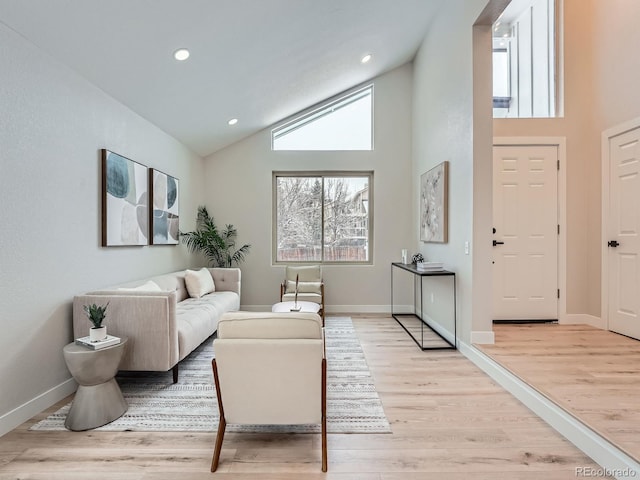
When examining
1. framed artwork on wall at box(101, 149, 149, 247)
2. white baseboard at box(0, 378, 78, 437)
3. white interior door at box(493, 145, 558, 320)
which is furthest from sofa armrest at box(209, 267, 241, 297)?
white interior door at box(493, 145, 558, 320)

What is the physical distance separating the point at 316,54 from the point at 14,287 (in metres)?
3.59

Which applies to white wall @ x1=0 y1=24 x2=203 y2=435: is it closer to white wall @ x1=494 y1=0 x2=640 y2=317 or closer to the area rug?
the area rug

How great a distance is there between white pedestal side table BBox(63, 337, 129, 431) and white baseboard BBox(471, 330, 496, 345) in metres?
3.06

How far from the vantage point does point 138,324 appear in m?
2.63

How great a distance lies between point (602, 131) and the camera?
12.5ft

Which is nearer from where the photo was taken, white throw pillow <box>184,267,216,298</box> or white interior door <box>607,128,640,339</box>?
white interior door <box>607,128,640,339</box>

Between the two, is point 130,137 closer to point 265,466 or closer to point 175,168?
point 175,168

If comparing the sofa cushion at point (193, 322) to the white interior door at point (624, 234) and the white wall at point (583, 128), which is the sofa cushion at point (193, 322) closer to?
the white wall at point (583, 128)

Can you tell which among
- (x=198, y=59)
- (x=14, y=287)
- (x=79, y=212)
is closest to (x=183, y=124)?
(x=198, y=59)

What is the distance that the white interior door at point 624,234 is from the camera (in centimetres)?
343

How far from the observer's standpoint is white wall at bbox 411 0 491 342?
340 centimetres

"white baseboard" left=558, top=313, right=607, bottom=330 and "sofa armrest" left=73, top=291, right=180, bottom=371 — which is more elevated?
"sofa armrest" left=73, top=291, right=180, bottom=371

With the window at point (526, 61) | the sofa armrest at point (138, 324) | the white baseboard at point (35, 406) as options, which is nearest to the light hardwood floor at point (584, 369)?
the window at point (526, 61)

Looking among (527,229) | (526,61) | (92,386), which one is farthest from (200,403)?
(526,61)
